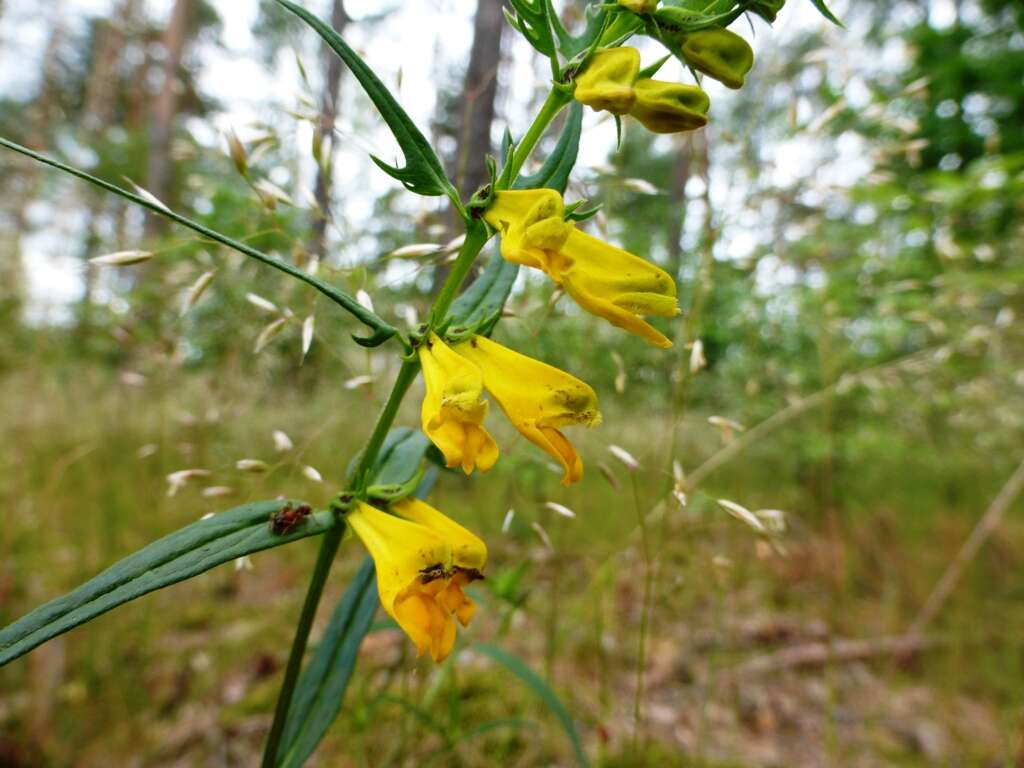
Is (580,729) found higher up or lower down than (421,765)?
lower down

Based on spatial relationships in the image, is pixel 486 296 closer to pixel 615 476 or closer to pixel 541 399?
pixel 541 399

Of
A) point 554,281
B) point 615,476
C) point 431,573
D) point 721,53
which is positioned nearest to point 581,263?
point 554,281

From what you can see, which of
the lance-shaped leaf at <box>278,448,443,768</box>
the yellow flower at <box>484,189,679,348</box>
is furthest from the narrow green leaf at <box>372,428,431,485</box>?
the yellow flower at <box>484,189,679,348</box>

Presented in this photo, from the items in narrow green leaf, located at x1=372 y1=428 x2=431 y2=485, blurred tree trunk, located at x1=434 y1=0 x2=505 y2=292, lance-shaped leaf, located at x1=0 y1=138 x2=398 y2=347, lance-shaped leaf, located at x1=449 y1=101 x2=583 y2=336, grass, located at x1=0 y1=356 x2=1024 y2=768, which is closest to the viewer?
lance-shaped leaf, located at x1=0 y1=138 x2=398 y2=347

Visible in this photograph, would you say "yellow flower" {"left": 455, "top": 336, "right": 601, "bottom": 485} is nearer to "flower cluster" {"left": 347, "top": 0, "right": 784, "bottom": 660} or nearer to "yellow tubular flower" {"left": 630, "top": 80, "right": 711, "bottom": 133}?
"flower cluster" {"left": 347, "top": 0, "right": 784, "bottom": 660}

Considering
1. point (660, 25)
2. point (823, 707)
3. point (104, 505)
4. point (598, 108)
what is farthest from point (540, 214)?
point (104, 505)

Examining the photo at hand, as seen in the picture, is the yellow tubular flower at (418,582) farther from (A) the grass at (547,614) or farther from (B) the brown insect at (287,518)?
(A) the grass at (547,614)

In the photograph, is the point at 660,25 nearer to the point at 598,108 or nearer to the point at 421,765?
the point at 598,108
